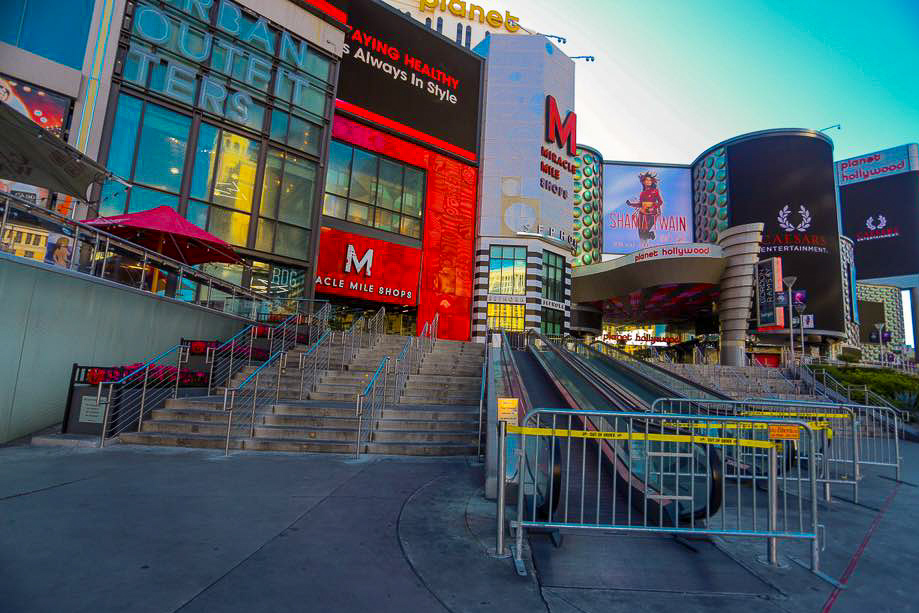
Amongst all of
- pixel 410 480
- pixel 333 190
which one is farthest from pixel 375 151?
pixel 410 480

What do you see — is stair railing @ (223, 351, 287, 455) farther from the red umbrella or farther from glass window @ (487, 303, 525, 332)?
glass window @ (487, 303, 525, 332)

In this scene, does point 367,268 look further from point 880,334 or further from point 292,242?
point 880,334

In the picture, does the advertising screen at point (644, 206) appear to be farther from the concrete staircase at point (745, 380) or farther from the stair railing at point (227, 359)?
the stair railing at point (227, 359)


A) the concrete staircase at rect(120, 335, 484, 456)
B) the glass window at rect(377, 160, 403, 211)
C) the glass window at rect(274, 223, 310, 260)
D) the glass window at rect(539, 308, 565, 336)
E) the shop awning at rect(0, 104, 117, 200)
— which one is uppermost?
the glass window at rect(377, 160, 403, 211)

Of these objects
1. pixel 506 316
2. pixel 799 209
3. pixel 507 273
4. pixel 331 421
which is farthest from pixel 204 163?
pixel 799 209

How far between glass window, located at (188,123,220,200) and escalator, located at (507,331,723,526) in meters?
15.7

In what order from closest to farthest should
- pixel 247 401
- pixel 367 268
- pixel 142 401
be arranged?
pixel 142 401, pixel 247 401, pixel 367 268

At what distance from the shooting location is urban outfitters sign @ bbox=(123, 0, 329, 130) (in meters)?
20.0

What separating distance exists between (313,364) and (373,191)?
53.1 feet

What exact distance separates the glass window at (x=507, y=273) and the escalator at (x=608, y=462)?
16789 mm

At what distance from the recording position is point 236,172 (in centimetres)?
2188

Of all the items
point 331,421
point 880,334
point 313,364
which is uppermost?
point 880,334

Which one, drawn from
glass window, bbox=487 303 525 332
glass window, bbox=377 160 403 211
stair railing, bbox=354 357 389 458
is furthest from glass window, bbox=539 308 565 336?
stair railing, bbox=354 357 389 458

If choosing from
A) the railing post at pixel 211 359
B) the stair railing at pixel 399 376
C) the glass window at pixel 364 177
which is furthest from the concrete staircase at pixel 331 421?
the glass window at pixel 364 177
